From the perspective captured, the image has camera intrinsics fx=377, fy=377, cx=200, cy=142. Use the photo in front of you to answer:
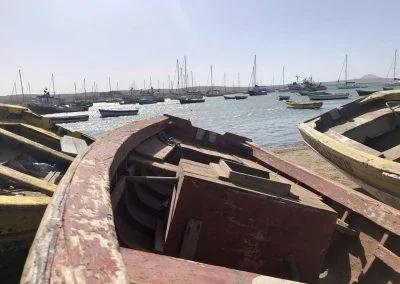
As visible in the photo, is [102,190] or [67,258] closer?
[67,258]

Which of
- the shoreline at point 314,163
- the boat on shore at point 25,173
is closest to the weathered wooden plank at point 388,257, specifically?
the boat on shore at point 25,173

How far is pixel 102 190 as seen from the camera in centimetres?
219

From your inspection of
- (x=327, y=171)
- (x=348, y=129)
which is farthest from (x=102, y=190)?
(x=327, y=171)

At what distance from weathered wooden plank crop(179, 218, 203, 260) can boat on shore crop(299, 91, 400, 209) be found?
203cm

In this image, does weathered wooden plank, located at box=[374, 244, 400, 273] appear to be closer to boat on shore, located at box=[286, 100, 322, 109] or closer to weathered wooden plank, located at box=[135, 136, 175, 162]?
weathered wooden plank, located at box=[135, 136, 175, 162]

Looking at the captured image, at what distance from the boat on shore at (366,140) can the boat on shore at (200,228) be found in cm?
46

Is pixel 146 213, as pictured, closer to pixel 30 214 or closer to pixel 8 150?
pixel 30 214

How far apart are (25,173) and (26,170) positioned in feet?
0.39

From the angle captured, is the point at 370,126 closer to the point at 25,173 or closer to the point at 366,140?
the point at 366,140

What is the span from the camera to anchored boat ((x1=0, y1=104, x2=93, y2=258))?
11.3ft

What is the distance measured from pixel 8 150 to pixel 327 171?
32.8 feet

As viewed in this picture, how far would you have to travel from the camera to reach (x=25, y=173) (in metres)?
5.04

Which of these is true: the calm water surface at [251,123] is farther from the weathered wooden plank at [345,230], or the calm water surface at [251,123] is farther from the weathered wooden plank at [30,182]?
the weathered wooden plank at [30,182]

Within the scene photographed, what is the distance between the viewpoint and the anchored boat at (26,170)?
344 cm
